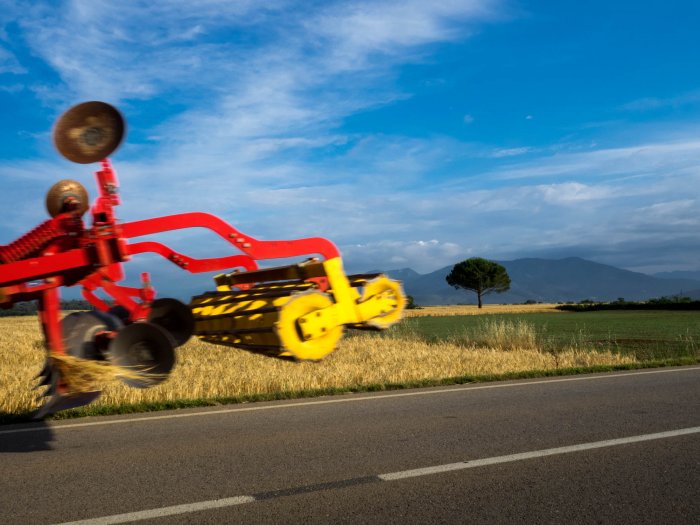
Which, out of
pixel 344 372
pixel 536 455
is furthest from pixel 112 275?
pixel 344 372

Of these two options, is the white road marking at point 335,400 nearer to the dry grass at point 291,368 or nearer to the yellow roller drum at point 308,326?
the dry grass at point 291,368

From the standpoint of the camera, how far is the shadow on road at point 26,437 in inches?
248

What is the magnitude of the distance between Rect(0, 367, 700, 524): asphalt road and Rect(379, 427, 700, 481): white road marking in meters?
0.02

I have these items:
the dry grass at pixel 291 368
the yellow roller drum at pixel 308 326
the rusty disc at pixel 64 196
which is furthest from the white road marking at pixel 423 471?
the dry grass at pixel 291 368

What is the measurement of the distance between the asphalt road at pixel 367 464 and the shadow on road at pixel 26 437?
31 mm

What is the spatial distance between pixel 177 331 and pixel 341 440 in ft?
6.40

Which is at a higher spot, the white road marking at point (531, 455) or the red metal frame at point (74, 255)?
the red metal frame at point (74, 255)

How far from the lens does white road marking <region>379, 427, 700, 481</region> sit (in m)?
5.25

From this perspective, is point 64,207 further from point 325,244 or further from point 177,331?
point 325,244

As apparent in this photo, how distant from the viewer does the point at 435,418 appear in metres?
7.60

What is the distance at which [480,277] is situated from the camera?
382 feet

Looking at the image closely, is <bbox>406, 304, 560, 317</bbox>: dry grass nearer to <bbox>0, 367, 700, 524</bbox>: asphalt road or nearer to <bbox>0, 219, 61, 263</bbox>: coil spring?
<bbox>0, 367, 700, 524</bbox>: asphalt road

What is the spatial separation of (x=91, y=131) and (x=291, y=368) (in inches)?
309

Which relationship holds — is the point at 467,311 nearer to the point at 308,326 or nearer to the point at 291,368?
the point at 291,368
